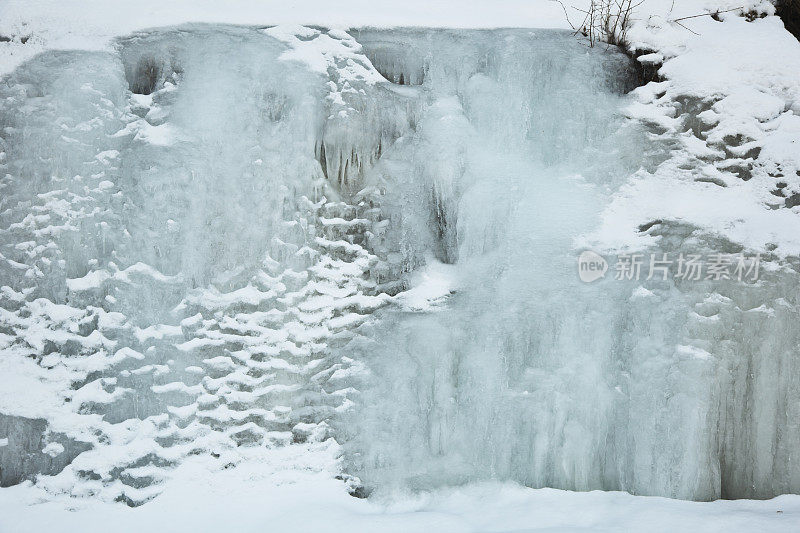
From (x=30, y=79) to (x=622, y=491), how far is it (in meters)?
3.60

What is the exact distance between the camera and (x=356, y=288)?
329 cm

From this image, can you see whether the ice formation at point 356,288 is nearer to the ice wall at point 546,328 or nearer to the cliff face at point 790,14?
the ice wall at point 546,328

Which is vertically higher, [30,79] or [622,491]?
[30,79]

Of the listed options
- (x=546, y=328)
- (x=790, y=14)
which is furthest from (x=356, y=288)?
(x=790, y=14)

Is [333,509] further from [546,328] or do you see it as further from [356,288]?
[546,328]

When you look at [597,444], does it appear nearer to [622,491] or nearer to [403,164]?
[622,491]

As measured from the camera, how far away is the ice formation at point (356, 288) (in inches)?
123

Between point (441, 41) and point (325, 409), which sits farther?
point (441, 41)

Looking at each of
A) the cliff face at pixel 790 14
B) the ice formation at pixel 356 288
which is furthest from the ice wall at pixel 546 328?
the cliff face at pixel 790 14

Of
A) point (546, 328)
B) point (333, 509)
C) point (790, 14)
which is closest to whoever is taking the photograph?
point (333, 509)

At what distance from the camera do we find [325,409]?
3.22 metres

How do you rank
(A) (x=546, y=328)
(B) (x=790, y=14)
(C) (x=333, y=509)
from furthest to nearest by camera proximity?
1. (B) (x=790, y=14)
2. (A) (x=546, y=328)
3. (C) (x=333, y=509)

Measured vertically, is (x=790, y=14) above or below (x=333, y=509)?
above

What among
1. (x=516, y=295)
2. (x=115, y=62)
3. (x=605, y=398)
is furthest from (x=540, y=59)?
(x=115, y=62)
